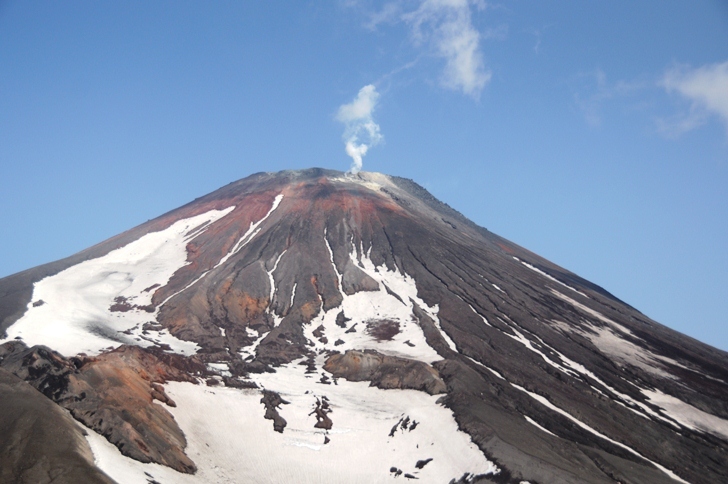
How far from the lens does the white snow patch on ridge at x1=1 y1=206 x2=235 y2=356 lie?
55.5 m

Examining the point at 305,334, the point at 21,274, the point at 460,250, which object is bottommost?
the point at 21,274

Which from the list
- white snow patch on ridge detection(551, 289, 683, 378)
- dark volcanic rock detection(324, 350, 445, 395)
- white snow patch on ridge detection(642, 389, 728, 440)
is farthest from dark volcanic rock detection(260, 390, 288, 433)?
white snow patch on ridge detection(551, 289, 683, 378)

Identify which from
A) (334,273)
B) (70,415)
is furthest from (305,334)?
(70,415)

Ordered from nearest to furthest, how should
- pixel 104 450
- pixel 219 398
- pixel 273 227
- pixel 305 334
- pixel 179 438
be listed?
1. pixel 104 450
2. pixel 179 438
3. pixel 219 398
4. pixel 305 334
5. pixel 273 227

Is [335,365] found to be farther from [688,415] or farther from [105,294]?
[105,294]

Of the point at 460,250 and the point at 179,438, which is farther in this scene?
the point at 460,250

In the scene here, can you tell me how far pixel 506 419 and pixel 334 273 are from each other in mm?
39680

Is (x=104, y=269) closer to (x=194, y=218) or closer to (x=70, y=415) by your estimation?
(x=194, y=218)

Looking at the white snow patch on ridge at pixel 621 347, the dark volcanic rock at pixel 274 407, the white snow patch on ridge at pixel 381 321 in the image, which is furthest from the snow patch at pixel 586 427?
the dark volcanic rock at pixel 274 407

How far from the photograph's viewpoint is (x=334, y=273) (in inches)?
2975

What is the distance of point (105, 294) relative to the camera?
240 feet

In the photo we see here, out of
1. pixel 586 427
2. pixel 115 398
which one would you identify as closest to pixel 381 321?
pixel 586 427

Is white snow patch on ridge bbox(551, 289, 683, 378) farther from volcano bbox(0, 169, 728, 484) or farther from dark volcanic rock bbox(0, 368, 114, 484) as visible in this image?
dark volcanic rock bbox(0, 368, 114, 484)

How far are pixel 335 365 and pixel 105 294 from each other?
38.0 meters
